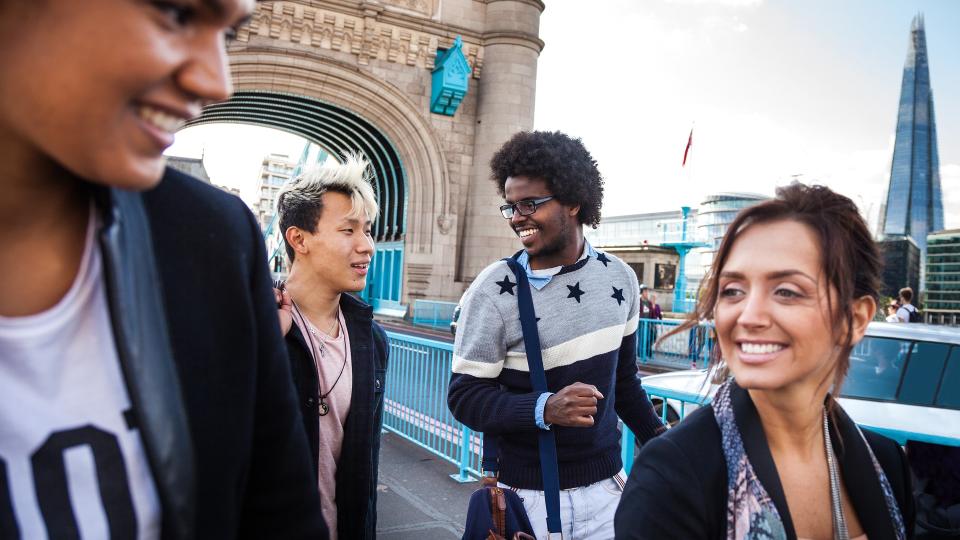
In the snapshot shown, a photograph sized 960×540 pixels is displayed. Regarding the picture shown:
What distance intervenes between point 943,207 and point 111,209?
171 metres

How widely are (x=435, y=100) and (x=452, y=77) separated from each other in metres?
0.89

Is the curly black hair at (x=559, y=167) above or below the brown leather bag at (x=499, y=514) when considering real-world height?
above

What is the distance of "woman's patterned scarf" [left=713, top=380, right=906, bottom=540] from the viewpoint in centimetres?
141

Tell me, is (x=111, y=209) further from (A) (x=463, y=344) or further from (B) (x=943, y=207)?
(B) (x=943, y=207)

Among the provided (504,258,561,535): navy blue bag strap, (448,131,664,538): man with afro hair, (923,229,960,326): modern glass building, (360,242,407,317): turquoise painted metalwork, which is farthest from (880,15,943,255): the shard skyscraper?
(504,258,561,535): navy blue bag strap

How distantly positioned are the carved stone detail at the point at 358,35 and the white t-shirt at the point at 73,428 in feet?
56.3

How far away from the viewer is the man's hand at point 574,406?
2113 mm

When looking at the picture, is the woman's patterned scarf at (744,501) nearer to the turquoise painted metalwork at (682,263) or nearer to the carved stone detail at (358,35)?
the carved stone detail at (358,35)

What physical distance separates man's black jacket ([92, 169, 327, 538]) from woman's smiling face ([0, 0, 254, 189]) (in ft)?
0.43

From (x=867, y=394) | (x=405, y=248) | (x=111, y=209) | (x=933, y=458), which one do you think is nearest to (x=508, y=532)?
(x=111, y=209)

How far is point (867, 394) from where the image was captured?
4.50m

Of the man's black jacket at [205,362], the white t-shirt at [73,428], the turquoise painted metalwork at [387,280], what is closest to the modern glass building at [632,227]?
the turquoise painted metalwork at [387,280]

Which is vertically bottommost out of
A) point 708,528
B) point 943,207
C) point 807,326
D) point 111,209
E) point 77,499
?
point 708,528

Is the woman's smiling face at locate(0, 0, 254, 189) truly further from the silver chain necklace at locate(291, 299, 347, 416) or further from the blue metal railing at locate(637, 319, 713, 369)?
the blue metal railing at locate(637, 319, 713, 369)
